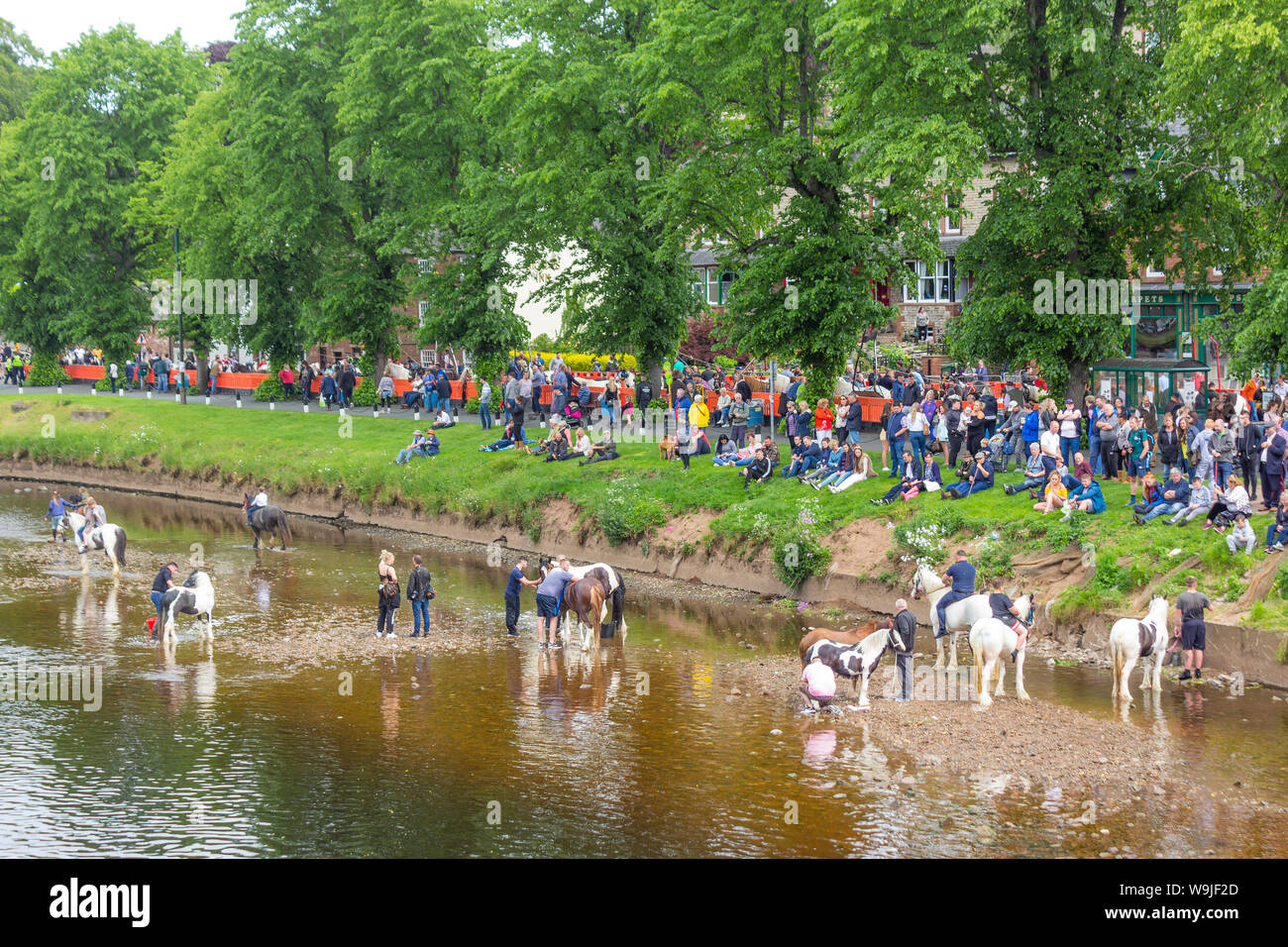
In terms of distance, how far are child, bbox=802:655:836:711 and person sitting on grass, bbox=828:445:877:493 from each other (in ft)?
40.3

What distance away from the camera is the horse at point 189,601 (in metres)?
25.0

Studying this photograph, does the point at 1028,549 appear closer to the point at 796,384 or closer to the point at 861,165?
the point at 861,165

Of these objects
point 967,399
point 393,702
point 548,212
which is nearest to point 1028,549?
point 967,399

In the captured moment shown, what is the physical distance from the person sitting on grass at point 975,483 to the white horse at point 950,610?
238 inches

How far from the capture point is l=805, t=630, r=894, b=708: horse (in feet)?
68.0

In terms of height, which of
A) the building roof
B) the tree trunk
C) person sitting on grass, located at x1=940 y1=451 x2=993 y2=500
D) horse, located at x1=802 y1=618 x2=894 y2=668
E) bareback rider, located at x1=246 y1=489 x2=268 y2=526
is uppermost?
the building roof

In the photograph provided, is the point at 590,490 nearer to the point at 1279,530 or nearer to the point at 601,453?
the point at 601,453

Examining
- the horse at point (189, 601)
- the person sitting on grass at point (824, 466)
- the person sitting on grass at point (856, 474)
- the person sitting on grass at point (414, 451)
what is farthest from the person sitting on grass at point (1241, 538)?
the person sitting on grass at point (414, 451)

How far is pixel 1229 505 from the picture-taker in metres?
25.0

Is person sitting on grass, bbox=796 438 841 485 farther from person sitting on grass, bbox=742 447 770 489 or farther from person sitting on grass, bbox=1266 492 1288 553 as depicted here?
person sitting on grass, bbox=1266 492 1288 553

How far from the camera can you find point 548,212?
41812mm

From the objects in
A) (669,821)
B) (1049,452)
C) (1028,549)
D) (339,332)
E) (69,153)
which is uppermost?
(69,153)

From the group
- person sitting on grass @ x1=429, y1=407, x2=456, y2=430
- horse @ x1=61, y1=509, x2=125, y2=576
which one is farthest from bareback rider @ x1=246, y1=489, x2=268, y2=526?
person sitting on grass @ x1=429, y1=407, x2=456, y2=430

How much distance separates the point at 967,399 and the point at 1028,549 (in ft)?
24.8
